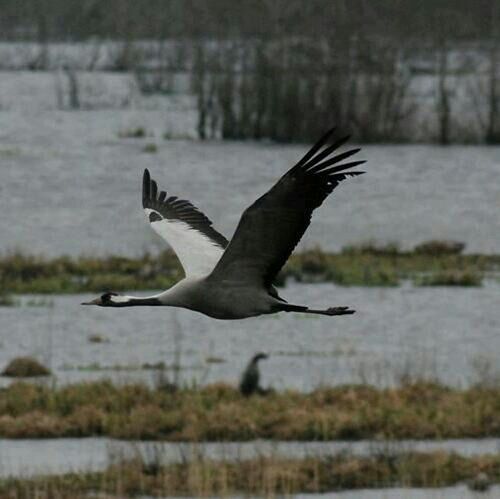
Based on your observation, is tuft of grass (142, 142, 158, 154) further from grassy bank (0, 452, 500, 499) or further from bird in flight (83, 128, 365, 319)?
bird in flight (83, 128, 365, 319)

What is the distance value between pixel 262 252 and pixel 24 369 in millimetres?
11359

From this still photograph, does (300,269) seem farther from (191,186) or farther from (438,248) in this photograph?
(191,186)

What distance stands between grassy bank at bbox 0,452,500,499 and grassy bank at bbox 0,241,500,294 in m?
9.63

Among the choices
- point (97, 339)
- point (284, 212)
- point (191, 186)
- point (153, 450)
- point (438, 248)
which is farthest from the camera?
point (191, 186)

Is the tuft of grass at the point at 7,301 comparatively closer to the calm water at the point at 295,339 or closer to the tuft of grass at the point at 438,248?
the calm water at the point at 295,339

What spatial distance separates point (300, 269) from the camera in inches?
1126

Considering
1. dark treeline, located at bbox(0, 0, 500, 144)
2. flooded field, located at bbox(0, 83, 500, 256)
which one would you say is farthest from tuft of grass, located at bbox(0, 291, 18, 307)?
dark treeline, located at bbox(0, 0, 500, 144)

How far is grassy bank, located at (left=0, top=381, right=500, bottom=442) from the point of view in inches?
723

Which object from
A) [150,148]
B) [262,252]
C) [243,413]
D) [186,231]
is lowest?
[243,413]

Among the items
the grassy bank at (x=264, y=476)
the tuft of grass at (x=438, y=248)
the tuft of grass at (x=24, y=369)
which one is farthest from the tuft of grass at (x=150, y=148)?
the grassy bank at (x=264, y=476)

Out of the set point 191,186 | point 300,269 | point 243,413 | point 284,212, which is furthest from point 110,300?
point 191,186

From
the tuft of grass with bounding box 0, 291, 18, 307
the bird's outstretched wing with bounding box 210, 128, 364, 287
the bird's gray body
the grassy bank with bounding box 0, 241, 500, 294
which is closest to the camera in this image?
the bird's outstretched wing with bounding box 210, 128, 364, 287

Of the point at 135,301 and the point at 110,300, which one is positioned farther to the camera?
the point at 110,300

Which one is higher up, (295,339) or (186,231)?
(186,231)
